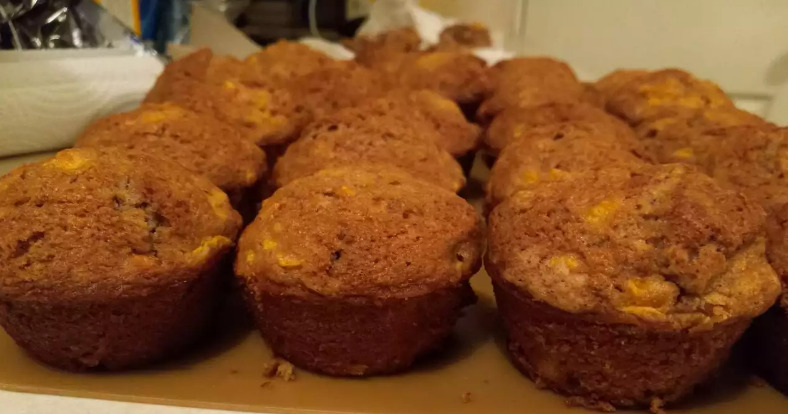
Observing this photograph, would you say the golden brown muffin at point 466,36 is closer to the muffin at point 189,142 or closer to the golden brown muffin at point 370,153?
the golden brown muffin at point 370,153

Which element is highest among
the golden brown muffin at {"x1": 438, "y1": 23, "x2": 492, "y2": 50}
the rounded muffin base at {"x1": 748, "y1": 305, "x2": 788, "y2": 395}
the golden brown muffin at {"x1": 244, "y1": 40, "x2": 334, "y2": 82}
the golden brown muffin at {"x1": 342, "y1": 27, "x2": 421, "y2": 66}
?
the rounded muffin base at {"x1": 748, "y1": 305, "x2": 788, "y2": 395}

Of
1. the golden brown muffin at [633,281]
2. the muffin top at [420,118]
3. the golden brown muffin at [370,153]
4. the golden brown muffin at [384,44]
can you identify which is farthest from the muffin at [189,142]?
the golden brown muffin at [384,44]

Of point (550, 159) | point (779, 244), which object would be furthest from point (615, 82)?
point (779, 244)

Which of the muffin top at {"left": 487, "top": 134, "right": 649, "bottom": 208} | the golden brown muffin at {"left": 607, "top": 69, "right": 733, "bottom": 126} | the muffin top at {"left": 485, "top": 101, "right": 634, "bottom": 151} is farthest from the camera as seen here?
the golden brown muffin at {"left": 607, "top": 69, "right": 733, "bottom": 126}

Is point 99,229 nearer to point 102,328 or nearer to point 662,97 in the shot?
point 102,328

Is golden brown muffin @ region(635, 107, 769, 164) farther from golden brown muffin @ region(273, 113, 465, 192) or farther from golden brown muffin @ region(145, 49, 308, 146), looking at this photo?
golden brown muffin @ region(145, 49, 308, 146)

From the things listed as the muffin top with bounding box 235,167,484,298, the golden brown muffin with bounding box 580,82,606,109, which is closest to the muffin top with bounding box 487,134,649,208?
the muffin top with bounding box 235,167,484,298
